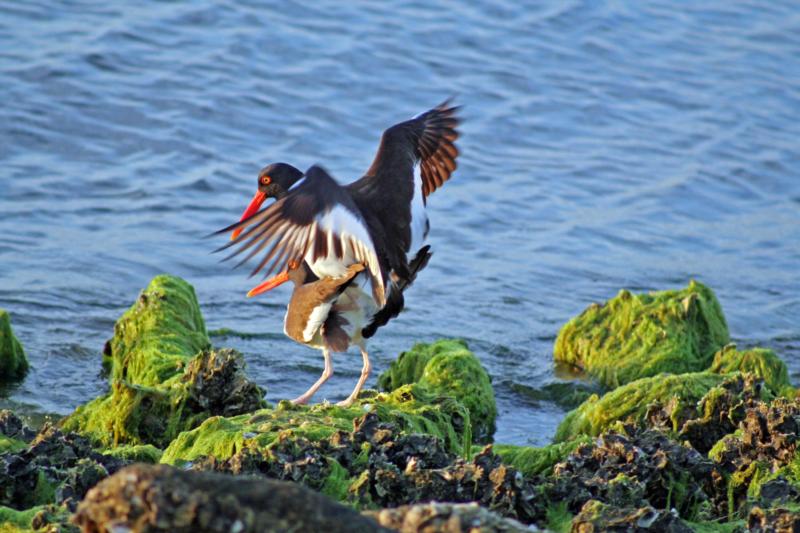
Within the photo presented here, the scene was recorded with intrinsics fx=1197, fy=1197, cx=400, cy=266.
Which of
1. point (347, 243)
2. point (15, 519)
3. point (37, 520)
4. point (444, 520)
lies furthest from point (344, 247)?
point (444, 520)

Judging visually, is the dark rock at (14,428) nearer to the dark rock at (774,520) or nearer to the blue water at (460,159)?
the blue water at (460,159)

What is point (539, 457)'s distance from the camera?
5.57 metres

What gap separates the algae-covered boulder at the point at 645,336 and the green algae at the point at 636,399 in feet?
4.74

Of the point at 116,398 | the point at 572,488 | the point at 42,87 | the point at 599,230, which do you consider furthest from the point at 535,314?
the point at 42,87

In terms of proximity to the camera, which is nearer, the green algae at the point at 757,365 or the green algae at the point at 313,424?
the green algae at the point at 313,424

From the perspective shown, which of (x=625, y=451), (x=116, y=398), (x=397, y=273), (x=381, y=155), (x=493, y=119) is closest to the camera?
(x=625, y=451)

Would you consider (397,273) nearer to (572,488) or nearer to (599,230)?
(572,488)

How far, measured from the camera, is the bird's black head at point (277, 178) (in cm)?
768

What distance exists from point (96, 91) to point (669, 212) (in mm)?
6460

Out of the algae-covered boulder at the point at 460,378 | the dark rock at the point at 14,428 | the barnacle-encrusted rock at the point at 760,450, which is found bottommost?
the algae-covered boulder at the point at 460,378

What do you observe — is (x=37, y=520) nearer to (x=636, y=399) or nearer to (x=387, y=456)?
(x=387, y=456)

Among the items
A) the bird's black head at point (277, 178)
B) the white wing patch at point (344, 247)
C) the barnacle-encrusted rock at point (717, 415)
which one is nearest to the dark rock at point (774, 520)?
the barnacle-encrusted rock at point (717, 415)

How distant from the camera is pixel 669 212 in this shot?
41.0 ft

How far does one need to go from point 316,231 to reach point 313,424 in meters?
1.30
